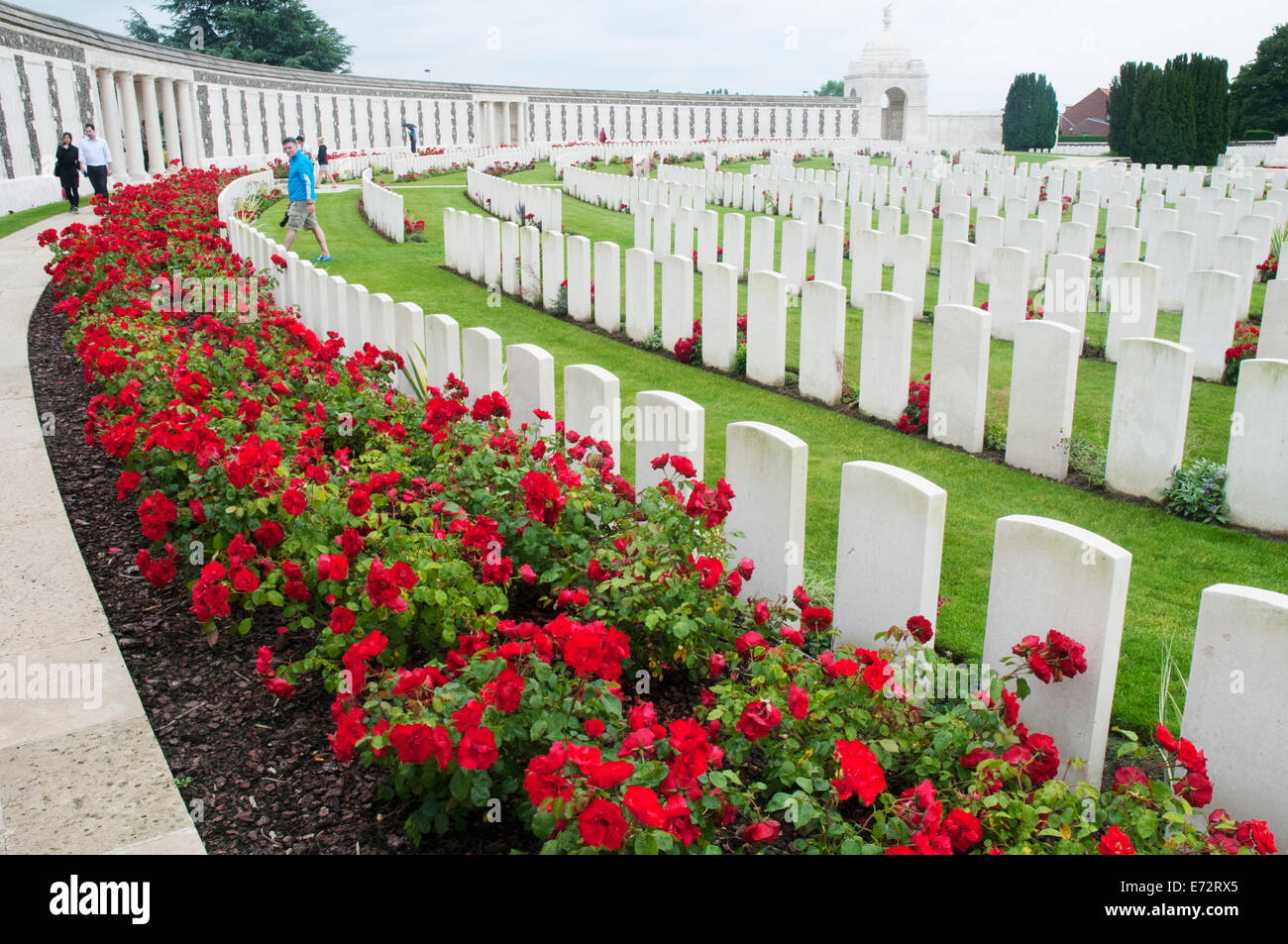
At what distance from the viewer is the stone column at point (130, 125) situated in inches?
1155

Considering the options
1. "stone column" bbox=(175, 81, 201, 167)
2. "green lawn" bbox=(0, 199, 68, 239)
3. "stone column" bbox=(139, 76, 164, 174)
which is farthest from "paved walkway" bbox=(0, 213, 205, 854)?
"stone column" bbox=(175, 81, 201, 167)

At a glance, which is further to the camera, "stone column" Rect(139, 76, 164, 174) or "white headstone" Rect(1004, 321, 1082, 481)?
"stone column" Rect(139, 76, 164, 174)

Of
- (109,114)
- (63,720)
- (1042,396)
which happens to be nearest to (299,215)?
(1042,396)

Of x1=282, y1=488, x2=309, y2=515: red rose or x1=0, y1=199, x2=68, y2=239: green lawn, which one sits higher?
x1=0, y1=199, x2=68, y2=239: green lawn

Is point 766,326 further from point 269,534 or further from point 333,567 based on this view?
point 333,567

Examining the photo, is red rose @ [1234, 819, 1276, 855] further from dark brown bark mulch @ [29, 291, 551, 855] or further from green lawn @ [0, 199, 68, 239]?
green lawn @ [0, 199, 68, 239]

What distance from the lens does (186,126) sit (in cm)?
3491

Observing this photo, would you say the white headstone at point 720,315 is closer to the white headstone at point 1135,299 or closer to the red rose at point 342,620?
the white headstone at point 1135,299

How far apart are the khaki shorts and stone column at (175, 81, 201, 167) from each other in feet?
81.2

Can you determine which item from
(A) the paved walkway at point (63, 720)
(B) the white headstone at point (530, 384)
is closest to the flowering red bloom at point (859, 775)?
(A) the paved walkway at point (63, 720)

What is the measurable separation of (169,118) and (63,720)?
35697 millimetres

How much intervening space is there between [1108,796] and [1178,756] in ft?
0.79

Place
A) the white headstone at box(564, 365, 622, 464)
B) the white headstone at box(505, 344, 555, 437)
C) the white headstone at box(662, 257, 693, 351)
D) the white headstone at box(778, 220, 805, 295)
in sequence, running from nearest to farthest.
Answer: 1. the white headstone at box(564, 365, 622, 464)
2. the white headstone at box(505, 344, 555, 437)
3. the white headstone at box(662, 257, 693, 351)
4. the white headstone at box(778, 220, 805, 295)

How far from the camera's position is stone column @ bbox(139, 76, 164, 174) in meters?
31.1
